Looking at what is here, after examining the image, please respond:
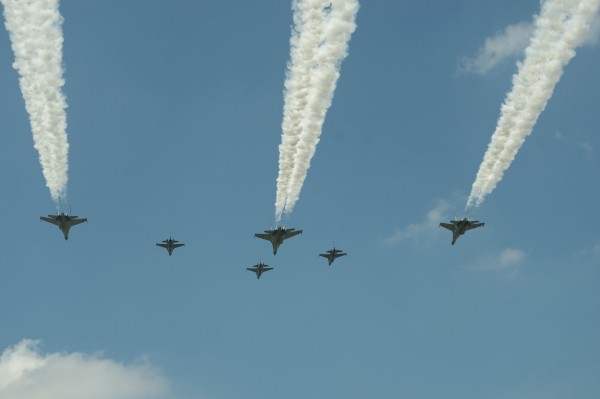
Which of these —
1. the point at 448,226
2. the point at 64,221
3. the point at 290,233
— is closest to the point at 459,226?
the point at 448,226

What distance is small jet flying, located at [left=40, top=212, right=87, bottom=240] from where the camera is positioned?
62.6 m

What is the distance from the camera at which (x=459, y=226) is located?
62844 millimetres

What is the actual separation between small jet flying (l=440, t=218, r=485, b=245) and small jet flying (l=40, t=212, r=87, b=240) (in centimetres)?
2700

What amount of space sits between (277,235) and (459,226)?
13744 mm

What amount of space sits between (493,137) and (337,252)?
36027mm

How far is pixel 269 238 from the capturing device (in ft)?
217

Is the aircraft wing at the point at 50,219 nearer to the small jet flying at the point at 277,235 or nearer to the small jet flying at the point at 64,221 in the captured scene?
the small jet flying at the point at 64,221

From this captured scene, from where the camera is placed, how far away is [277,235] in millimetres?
65625

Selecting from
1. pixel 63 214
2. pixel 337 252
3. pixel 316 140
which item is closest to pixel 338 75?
pixel 316 140

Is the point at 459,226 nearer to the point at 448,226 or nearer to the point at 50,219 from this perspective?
the point at 448,226

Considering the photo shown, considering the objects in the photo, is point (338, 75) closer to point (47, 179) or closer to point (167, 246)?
point (47, 179)

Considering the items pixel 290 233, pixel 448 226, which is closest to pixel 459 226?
pixel 448 226

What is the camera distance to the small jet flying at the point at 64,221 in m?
62.6

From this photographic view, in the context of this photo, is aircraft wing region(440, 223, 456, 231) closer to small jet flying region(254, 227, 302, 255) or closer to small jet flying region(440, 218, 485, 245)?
small jet flying region(440, 218, 485, 245)
